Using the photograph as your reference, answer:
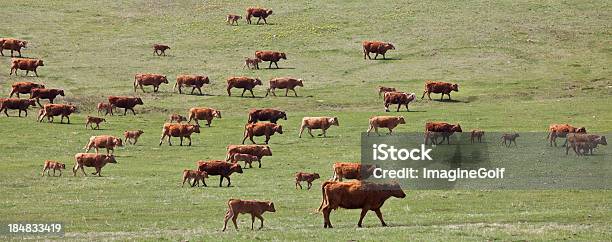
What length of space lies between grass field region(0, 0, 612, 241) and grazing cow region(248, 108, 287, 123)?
82 cm

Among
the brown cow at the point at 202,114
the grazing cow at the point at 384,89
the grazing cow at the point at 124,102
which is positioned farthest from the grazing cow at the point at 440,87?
the grazing cow at the point at 124,102

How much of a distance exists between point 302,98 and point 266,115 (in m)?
8.12

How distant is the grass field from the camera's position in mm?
33062

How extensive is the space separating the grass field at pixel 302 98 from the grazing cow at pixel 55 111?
90cm

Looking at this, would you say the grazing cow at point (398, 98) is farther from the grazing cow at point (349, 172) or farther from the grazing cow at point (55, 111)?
the grazing cow at point (349, 172)

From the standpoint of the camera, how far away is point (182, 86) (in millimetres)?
69312

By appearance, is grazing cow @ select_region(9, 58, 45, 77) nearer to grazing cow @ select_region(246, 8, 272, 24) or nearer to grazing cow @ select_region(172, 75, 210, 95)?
grazing cow @ select_region(172, 75, 210, 95)

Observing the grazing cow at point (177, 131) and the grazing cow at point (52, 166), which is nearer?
the grazing cow at point (52, 166)

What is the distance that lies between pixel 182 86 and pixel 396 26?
22786mm

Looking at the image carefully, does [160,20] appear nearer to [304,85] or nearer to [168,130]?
[304,85]

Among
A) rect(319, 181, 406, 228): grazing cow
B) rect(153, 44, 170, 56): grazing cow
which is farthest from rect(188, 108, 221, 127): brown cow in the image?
rect(319, 181, 406, 228): grazing cow

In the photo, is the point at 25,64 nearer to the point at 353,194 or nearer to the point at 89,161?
the point at 89,161

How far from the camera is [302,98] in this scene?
6662 cm

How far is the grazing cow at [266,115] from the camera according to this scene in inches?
2313
